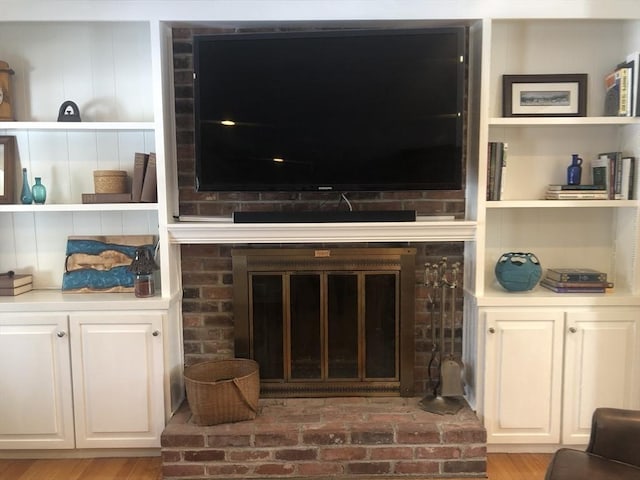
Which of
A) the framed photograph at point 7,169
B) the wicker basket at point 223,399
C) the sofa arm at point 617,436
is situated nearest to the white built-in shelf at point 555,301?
the sofa arm at point 617,436

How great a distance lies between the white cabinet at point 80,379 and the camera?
2.44 metres

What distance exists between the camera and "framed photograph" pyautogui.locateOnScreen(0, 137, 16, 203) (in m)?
2.61

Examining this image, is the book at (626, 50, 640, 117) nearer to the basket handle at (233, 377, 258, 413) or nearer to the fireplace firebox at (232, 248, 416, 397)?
the fireplace firebox at (232, 248, 416, 397)

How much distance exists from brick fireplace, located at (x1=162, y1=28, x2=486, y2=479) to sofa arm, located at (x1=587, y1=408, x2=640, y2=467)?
0.66m

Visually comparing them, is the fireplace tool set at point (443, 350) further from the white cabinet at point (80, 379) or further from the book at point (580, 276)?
the white cabinet at point (80, 379)

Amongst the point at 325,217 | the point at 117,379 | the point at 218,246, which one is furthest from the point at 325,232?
the point at 117,379

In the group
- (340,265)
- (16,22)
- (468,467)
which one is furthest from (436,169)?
(16,22)

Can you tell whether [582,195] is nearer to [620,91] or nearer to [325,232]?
[620,91]

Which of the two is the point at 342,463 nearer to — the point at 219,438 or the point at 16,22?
the point at 219,438

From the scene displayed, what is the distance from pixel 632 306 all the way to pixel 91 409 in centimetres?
268

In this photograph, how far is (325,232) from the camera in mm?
2486

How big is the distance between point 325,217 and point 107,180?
1113 mm

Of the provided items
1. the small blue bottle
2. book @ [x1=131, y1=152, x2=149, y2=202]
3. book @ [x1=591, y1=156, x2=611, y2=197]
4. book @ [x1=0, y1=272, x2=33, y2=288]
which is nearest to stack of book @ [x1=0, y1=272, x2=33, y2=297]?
book @ [x1=0, y1=272, x2=33, y2=288]

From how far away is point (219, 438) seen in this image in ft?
7.69
